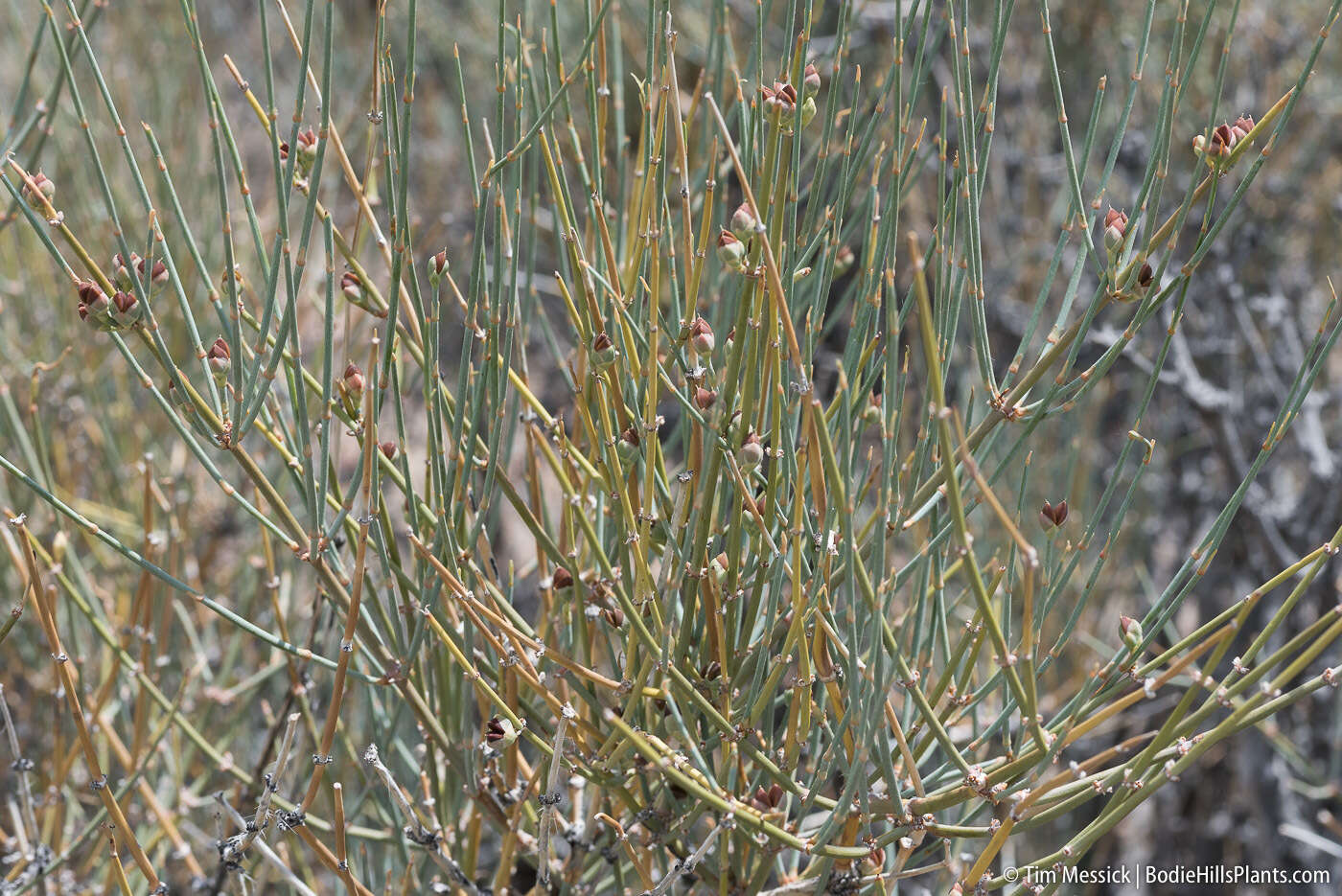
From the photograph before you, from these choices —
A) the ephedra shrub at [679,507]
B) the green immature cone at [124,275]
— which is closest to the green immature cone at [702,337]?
the ephedra shrub at [679,507]

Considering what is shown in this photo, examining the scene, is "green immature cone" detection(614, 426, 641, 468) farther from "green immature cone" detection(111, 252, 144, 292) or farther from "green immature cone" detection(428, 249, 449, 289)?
"green immature cone" detection(111, 252, 144, 292)

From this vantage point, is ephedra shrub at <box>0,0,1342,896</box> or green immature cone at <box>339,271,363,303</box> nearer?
ephedra shrub at <box>0,0,1342,896</box>

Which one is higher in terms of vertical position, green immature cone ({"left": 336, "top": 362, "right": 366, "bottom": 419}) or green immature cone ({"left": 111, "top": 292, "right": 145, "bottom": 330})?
green immature cone ({"left": 111, "top": 292, "right": 145, "bottom": 330})

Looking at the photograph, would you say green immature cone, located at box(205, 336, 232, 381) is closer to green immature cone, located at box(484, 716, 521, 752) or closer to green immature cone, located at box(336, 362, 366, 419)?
green immature cone, located at box(336, 362, 366, 419)

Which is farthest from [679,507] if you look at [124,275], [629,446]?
[124,275]

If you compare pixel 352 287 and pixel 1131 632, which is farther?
pixel 352 287

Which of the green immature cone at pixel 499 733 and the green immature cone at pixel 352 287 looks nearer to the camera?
Result: the green immature cone at pixel 499 733

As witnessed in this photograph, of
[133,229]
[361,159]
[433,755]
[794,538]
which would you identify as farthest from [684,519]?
[361,159]

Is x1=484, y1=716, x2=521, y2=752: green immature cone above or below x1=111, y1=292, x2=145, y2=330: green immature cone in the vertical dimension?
below

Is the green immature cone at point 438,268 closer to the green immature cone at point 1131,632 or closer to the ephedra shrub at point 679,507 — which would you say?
the ephedra shrub at point 679,507

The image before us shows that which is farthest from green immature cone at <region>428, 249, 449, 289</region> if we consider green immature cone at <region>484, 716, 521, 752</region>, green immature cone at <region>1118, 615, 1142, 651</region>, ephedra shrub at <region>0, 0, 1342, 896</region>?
green immature cone at <region>1118, 615, 1142, 651</region>

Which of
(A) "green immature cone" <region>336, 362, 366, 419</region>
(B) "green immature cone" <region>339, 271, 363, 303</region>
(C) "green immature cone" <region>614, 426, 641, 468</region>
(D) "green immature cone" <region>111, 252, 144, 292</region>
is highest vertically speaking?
(D) "green immature cone" <region>111, 252, 144, 292</region>

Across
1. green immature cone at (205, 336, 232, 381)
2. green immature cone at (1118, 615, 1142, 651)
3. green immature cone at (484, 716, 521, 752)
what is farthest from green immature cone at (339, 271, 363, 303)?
green immature cone at (1118, 615, 1142, 651)

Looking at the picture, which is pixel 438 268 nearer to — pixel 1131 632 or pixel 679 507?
pixel 679 507
